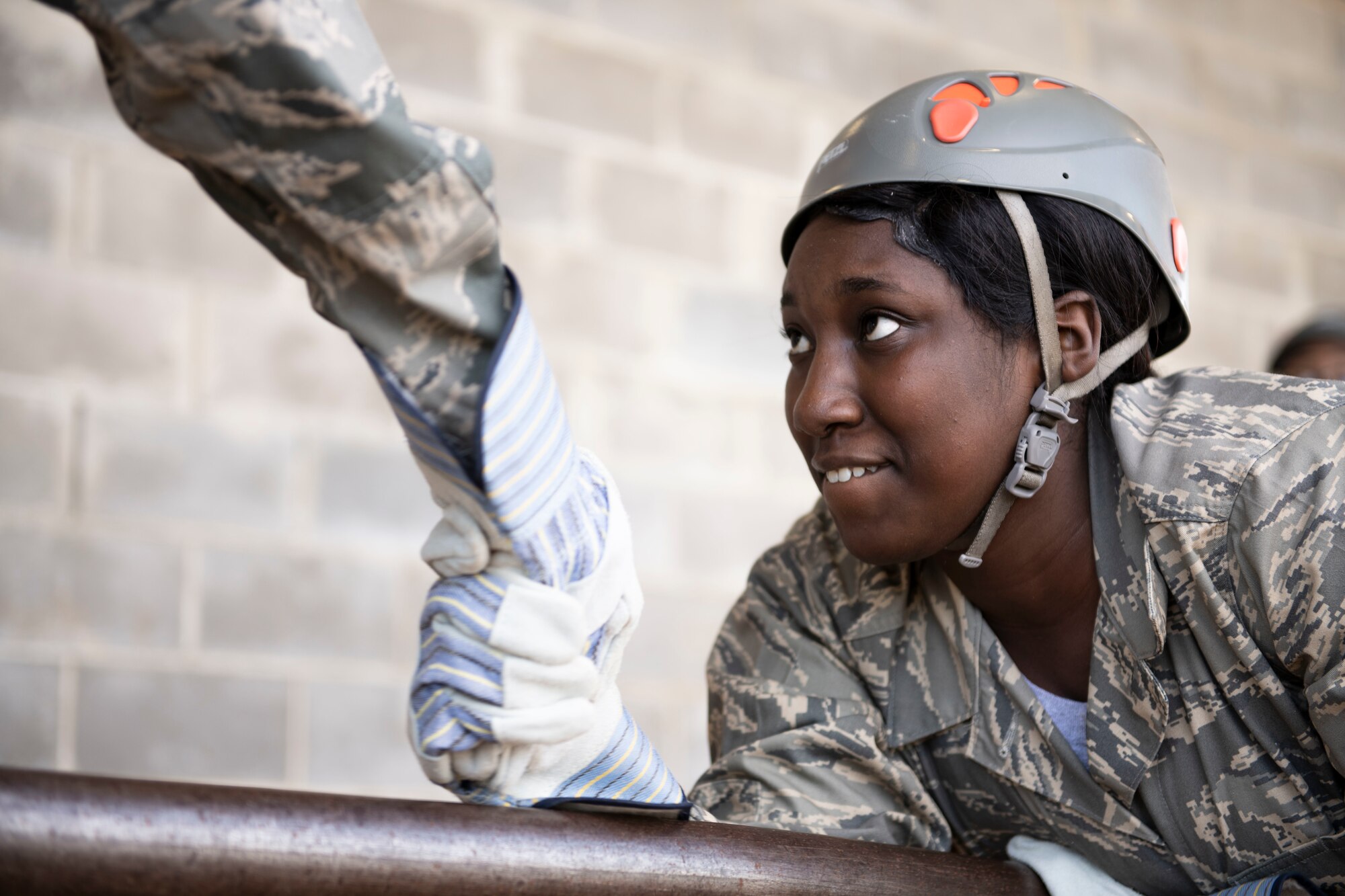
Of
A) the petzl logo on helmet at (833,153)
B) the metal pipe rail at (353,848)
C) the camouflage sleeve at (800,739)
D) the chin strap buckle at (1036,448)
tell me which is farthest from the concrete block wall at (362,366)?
the metal pipe rail at (353,848)

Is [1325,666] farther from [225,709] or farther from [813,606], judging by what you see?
[225,709]

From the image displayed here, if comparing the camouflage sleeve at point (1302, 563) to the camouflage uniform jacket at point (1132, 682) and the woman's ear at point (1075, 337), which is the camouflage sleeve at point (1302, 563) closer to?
the camouflage uniform jacket at point (1132, 682)

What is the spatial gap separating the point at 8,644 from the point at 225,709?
0.37 meters

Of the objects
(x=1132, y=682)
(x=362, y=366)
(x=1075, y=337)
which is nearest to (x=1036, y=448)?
(x=1075, y=337)

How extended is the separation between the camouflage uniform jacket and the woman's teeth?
0.24m

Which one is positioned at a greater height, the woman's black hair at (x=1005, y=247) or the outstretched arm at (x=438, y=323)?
the woman's black hair at (x=1005, y=247)

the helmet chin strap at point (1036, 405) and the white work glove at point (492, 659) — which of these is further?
the helmet chin strap at point (1036, 405)

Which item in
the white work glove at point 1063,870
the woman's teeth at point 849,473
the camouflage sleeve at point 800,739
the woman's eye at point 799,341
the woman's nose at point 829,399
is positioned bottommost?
the white work glove at point 1063,870

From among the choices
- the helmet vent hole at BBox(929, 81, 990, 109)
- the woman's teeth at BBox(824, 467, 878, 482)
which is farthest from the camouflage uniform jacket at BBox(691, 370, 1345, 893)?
the helmet vent hole at BBox(929, 81, 990, 109)

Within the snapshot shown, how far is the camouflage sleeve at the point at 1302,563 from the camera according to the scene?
1.21m

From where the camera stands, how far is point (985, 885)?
49.4 inches

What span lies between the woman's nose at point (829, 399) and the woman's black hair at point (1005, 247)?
147 mm

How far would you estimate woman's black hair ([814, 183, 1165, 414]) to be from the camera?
4.60ft

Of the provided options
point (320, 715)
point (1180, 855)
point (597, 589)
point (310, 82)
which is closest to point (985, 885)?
point (1180, 855)
